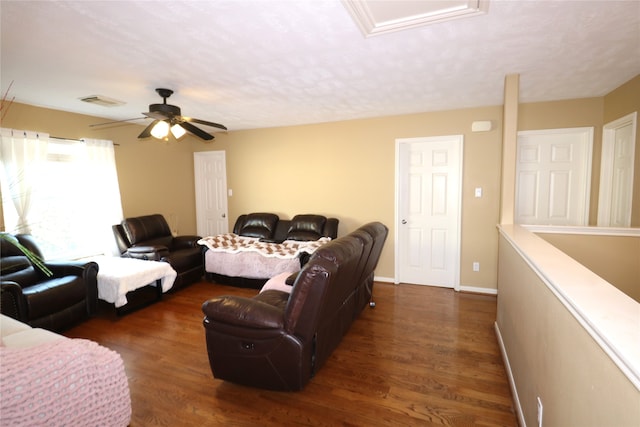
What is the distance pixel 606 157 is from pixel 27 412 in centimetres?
528

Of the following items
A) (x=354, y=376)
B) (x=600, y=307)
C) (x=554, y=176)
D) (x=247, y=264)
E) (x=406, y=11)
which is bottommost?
(x=354, y=376)

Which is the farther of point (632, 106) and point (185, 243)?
point (185, 243)

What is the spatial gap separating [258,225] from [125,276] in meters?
2.14

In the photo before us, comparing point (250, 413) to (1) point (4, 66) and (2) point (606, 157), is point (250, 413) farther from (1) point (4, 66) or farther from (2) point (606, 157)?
(2) point (606, 157)

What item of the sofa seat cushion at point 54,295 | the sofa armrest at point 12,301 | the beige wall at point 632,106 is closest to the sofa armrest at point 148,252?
the sofa seat cushion at point 54,295

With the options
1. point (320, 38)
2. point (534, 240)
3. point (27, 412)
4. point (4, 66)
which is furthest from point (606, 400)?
point (4, 66)

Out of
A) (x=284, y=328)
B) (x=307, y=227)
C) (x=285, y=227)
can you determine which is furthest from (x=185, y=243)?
(x=284, y=328)

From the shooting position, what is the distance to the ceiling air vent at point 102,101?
11.4ft

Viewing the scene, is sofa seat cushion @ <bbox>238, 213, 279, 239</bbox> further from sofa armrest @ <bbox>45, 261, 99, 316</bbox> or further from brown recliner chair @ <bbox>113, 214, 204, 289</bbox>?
sofa armrest @ <bbox>45, 261, 99, 316</bbox>

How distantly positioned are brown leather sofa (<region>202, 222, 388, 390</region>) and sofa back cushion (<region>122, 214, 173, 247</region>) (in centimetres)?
299

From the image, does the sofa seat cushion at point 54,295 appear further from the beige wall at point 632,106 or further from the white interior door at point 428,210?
the beige wall at point 632,106

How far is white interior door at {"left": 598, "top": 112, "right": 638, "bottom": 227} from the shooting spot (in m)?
3.20

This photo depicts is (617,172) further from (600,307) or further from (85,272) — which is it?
(85,272)

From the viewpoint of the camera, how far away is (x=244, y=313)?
2088 mm
